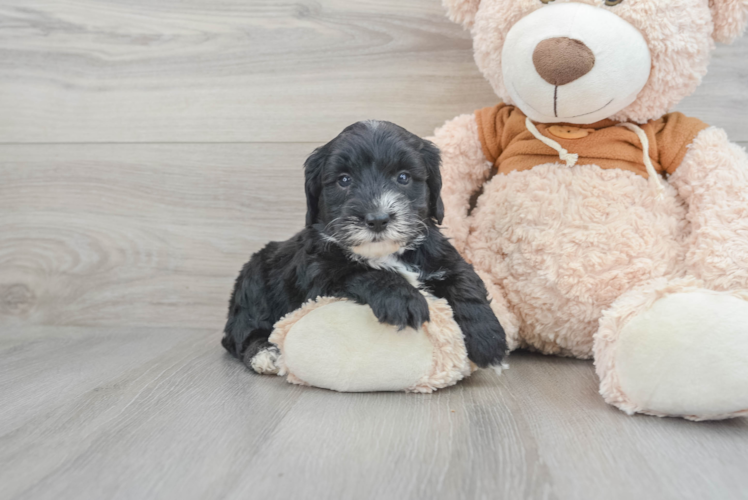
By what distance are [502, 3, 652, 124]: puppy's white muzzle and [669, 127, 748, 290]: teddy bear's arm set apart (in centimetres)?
24

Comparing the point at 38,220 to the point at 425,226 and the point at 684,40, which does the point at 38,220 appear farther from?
the point at 684,40

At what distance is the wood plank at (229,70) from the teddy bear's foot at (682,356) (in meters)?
0.91

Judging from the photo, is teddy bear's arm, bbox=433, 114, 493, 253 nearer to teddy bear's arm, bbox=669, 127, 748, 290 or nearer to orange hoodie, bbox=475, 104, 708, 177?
orange hoodie, bbox=475, 104, 708, 177

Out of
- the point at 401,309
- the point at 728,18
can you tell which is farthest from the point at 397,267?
the point at 728,18

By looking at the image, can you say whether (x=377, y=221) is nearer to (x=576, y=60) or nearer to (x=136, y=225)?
(x=576, y=60)

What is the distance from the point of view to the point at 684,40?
1.31m

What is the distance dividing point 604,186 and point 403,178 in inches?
21.2

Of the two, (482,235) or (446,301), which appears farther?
(482,235)

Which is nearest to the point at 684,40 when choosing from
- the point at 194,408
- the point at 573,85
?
the point at 573,85

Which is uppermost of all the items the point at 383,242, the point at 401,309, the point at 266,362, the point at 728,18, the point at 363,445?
the point at 728,18

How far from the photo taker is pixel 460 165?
1.63m

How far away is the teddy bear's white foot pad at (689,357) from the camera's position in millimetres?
1027

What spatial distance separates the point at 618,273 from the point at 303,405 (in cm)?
82

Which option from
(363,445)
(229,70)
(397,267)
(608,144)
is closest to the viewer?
(363,445)
